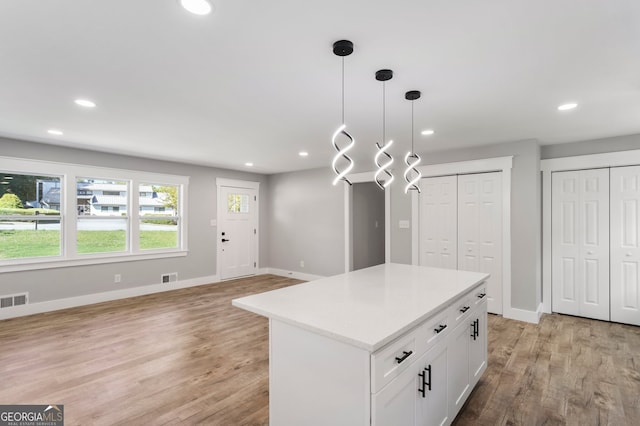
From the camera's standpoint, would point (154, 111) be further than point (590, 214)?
No

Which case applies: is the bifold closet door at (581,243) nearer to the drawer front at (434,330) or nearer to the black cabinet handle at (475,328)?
the black cabinet handle at (475,328)

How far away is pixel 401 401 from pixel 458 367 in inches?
33.4

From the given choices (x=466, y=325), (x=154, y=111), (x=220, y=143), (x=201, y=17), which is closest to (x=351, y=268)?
(x=220, y=143)

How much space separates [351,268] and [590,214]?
3.79 m

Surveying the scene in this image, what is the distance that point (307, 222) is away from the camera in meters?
6.88

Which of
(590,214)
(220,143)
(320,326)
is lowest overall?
(320,326)

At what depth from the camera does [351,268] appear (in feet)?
20.6

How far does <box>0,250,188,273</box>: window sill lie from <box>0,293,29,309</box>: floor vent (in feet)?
1.15

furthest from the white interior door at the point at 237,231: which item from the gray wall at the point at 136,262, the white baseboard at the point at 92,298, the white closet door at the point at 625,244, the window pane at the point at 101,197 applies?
the white closet door at the point at 625,244

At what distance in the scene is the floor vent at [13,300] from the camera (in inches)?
166

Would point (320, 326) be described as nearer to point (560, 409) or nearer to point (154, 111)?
point (560, 409)

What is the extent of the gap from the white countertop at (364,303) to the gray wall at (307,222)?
370 cm

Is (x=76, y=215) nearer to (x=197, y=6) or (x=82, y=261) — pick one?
(x=82, y=261)

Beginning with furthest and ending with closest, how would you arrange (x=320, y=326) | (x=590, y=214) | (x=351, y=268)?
(x=351, y=268), (x=590, y=214), (x=320, y=326)
